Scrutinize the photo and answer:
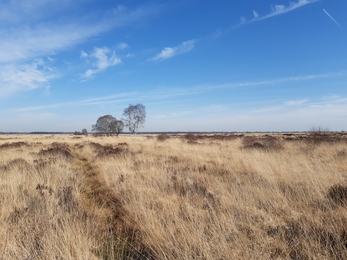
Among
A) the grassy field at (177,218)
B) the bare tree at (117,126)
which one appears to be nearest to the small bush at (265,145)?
the grassy field at (177,218)

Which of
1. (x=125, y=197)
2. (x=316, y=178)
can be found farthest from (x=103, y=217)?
(x=316, y=178)

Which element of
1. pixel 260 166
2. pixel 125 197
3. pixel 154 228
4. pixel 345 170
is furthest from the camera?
pixel 260 166

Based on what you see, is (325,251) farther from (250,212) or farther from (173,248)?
(173,248)

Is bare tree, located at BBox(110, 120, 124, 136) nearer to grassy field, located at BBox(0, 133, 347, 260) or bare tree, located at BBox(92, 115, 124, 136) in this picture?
bare tree, located at BBox(92, 115, 124, 136)

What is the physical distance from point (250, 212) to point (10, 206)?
4801 millimetres

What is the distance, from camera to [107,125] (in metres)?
66.8

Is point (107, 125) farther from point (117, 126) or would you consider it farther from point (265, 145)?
point (265, 145)

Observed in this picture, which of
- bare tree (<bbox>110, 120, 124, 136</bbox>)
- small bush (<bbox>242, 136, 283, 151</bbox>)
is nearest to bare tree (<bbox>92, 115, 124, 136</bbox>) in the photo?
bare tree (<bbox>110, 120, 124, 136</bbox>)

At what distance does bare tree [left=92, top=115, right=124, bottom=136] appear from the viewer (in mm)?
64062

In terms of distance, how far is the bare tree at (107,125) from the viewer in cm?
6406

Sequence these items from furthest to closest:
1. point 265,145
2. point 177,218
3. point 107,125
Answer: point 107,125, point 265,145, point 177,218

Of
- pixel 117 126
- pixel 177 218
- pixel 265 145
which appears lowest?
pixel 177 218

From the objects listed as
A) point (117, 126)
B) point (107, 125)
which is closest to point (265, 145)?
point (117, 126)

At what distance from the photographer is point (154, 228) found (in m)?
3.52
